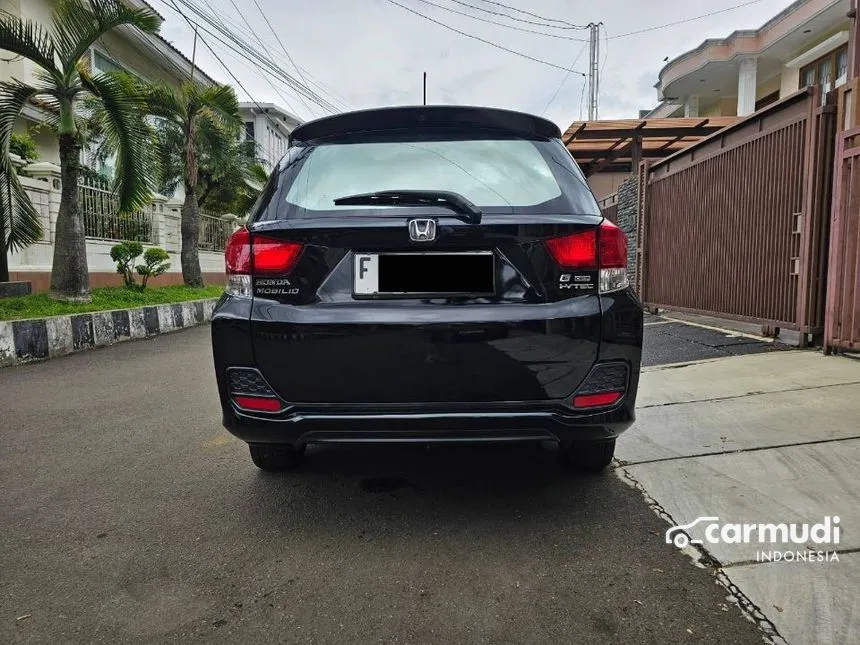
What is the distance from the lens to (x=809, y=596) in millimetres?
1763

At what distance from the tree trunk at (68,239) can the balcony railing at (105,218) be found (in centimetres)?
186

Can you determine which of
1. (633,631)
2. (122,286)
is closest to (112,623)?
(633,631)

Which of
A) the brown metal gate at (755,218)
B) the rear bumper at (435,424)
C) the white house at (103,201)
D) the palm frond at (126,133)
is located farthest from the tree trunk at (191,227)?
the rear bumper at (435,424)

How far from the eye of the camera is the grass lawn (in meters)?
7.31

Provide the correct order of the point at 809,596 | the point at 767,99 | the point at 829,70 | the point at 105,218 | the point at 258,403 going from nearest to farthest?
the point at 809,596
the point at 258,403
the point at 105,218
the point at 829,70
the point at 767,99

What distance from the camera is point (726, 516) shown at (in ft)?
7.45

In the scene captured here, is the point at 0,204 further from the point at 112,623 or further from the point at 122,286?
the point at 112,623

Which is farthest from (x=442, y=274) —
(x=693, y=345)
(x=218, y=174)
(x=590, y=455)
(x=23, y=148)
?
(x=218, y=174)

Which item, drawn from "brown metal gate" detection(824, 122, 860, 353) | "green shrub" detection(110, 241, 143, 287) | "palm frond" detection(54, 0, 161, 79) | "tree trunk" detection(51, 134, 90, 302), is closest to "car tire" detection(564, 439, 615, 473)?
"brown metal gate" detection(824, 122, 860, 353)

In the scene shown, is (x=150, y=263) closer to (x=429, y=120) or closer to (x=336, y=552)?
(x=429, y=120)

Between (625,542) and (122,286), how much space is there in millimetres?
11600

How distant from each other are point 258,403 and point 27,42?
8.45m

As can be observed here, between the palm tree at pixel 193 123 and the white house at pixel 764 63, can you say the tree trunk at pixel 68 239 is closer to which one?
the palm tree at pixel 193 123

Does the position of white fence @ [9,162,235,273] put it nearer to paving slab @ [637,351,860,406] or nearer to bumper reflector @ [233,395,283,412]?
bumper reflector @ [233,395,283,412]
